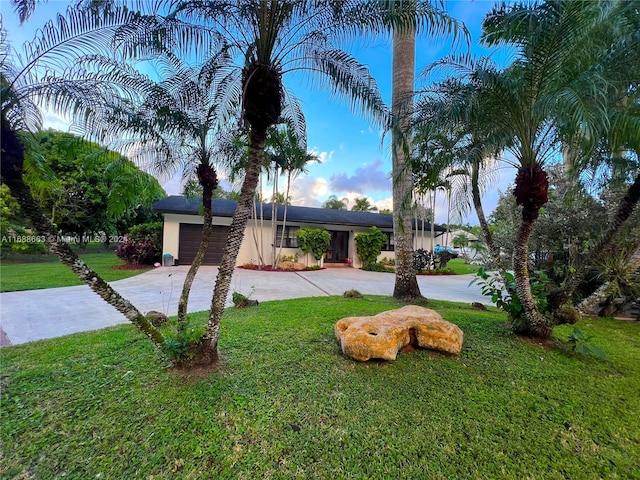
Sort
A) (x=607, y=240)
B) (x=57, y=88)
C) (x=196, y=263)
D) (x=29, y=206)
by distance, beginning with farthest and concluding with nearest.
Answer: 1. (x=196, y=263)
2. (x=607, y=240)
3. (x=57, y=88)
4. (x=29, y=206)

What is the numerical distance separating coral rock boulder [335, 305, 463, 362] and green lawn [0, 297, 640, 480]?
0.54 feet

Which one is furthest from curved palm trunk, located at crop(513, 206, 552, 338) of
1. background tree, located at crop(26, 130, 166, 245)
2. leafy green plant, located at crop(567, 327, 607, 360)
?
background tree, located at crop(26, 130, 166, 245)

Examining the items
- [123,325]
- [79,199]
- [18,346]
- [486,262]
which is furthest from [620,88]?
[79,199]

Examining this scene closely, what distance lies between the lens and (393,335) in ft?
11.5

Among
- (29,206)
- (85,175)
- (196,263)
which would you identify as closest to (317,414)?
(196,263)

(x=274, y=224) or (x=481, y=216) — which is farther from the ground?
(x=274, y=224)

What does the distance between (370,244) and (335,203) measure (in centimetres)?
2273

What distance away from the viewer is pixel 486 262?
8633 mm

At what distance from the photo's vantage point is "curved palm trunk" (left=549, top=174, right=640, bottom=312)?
365 centimetres

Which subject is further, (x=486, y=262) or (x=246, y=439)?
(x=486, y=262)

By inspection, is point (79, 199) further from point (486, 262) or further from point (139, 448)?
point (486, 262)

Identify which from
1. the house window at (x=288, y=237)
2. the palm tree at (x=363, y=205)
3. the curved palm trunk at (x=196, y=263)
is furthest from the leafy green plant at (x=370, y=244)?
the palm tree at (x=363, y=205)

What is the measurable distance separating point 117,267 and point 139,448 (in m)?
13.4

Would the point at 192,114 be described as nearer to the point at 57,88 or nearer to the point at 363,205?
the point at 57,88
